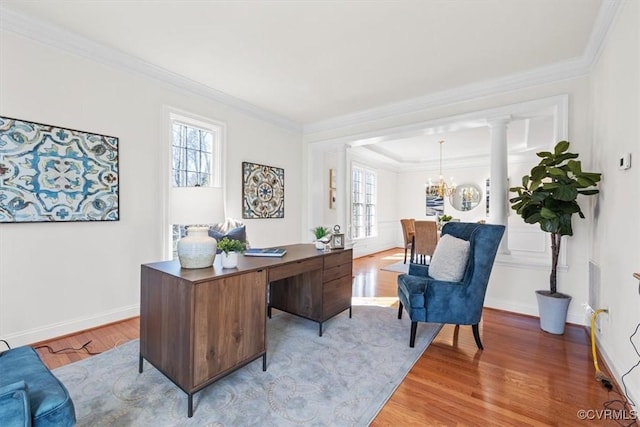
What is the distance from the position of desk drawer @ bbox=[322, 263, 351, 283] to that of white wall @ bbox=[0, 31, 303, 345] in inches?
75.4

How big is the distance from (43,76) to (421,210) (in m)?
8.04

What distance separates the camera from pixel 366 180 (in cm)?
732

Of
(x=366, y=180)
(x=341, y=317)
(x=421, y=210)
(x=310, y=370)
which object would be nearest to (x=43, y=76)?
(x=310, y=370)

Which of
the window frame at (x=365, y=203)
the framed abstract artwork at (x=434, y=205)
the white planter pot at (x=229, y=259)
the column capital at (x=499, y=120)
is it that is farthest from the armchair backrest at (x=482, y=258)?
the framed abstract artwork at (x=434, y=205)

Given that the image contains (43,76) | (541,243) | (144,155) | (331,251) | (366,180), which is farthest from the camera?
(366,180)

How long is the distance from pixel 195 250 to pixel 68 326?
182cm

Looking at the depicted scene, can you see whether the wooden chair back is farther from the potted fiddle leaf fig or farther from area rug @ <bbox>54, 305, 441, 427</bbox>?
area rug @ <bbox>54, 305, 441, 427</bbox>

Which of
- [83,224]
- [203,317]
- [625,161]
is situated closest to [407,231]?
[625,161]

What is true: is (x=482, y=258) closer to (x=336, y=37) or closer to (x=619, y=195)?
(x=619, y=195)

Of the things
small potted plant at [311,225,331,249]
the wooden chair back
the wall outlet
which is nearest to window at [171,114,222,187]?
small potted plant at [311,225,331,249]

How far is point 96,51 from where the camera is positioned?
2.66 m

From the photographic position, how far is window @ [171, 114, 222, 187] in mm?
3455

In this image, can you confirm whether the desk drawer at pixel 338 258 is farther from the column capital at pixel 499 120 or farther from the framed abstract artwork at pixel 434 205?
the framed abstract artwork at pixel 434 205

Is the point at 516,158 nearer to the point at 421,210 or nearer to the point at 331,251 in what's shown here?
the point at 421,210
